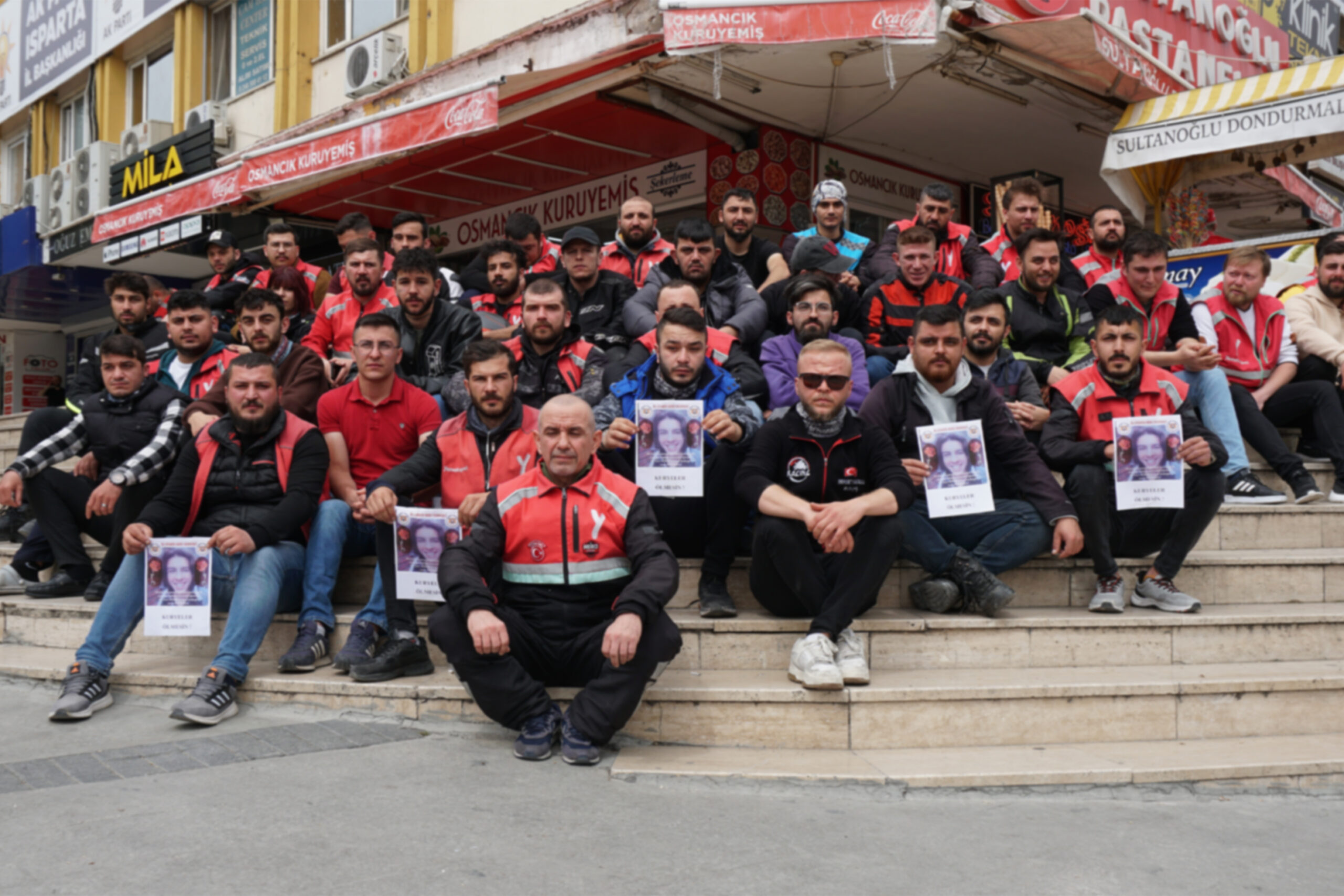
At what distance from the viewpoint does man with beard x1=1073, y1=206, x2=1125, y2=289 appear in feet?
23.6

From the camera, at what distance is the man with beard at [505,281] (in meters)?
7.02

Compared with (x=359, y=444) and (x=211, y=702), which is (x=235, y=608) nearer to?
(x=211, y=702)

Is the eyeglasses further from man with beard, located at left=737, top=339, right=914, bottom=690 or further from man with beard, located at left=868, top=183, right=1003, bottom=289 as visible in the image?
man with beard, located at left=868, top=183, right=1003, bottom=289

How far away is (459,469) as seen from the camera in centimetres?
491

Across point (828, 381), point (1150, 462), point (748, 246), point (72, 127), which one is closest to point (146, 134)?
point (72, 127)

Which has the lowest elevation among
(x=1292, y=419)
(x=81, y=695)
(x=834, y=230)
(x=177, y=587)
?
(x=81, y=695)

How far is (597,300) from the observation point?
22.1 feet

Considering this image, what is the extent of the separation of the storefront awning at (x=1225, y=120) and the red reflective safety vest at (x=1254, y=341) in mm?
2175

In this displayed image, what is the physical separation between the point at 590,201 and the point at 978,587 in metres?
8.63

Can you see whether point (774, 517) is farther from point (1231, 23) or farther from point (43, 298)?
point (43, 298)

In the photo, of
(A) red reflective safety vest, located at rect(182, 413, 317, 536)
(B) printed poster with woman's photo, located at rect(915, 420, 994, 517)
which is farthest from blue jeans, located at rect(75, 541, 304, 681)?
(B) printed poster with woman's photo, located at rect(915, 420, 994, 517)

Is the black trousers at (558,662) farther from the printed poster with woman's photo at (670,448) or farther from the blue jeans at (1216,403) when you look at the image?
the blue jeans at (1216,403)

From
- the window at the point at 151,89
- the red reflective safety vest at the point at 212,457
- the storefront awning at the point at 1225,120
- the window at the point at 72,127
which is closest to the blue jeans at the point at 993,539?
the red reflective safety vest at the point at 212,457

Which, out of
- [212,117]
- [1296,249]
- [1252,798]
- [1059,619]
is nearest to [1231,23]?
[1296,249]
